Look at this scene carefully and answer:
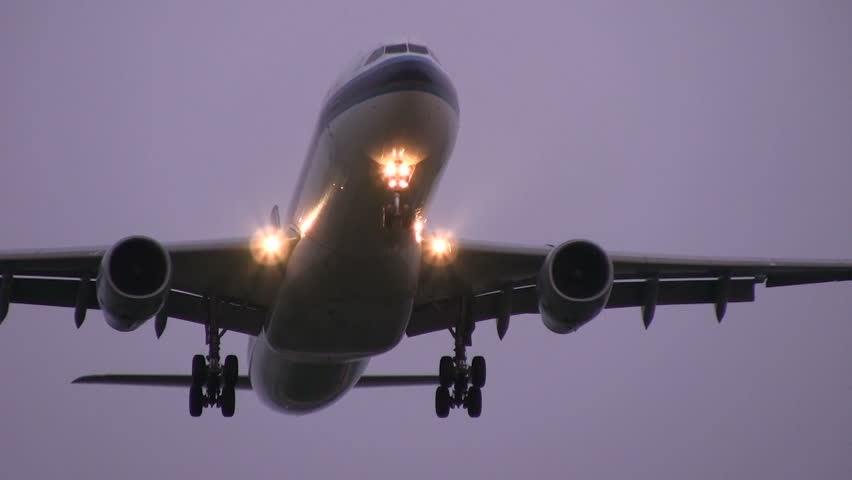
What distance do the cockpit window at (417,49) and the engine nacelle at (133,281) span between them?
5.31 metres

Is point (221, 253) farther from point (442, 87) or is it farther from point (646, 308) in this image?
point (646, 308)

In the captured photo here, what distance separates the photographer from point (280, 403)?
1014 inches

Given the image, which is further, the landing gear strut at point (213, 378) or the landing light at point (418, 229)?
the landing gear strut at point (213, 378)

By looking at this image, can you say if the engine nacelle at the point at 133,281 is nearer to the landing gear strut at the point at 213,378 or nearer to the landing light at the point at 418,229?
the landing gear strut at the point at 213,378

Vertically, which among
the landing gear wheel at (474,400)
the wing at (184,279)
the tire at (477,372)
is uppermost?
the wing at (184,279)

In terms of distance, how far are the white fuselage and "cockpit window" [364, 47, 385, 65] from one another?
0.26m

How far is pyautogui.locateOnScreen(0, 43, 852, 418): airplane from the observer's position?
57.5 feet

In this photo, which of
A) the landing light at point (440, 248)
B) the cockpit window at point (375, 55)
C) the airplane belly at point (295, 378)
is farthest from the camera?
the airplane belly at point (295, 378)

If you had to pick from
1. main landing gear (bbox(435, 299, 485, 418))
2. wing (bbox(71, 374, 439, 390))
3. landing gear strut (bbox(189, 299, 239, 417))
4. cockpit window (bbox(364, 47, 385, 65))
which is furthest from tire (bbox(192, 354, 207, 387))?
cockpit window (bbox(364, 47, 385, 65))

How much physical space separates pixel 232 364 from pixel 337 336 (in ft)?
11.5

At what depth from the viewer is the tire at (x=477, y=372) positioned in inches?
923

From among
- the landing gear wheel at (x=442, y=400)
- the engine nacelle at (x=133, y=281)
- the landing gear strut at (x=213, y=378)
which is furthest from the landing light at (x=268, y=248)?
the landing gear wheel at (x=442, y=400)

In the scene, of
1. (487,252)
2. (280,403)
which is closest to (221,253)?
(487,252)

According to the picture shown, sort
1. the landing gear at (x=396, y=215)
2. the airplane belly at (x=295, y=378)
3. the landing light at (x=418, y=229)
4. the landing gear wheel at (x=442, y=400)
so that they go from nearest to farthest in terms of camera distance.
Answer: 1. the landing gear at (x=396, y=215)
2. the landing light at (x=418, y=229)
3. the airplane belly at (x=295, y=378)
4. the landing gear wheel at (x=442, y=400)
